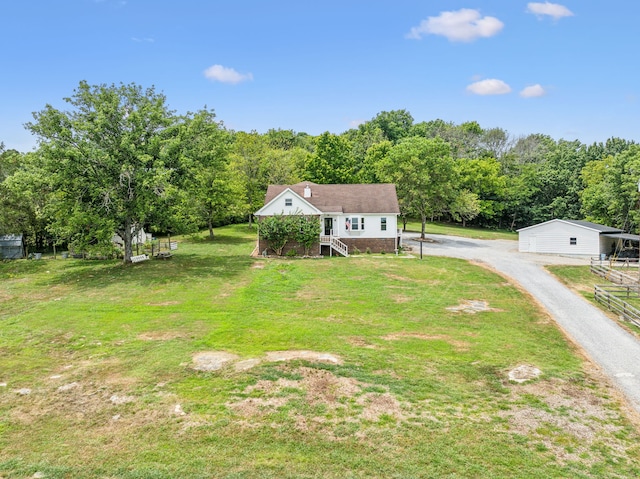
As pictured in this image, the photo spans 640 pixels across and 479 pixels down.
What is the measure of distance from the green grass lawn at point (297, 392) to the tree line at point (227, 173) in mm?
7375

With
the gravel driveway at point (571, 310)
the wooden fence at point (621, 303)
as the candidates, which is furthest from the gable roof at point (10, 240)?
the wooden fence at point (621, 303)

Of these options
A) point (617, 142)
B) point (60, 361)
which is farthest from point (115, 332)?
point (617, 142)

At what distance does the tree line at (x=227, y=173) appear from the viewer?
26.2m

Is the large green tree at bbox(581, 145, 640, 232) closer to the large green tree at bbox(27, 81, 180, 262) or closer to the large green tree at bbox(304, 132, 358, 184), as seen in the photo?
the large green tree at bbox(304, 132, 358, 184)

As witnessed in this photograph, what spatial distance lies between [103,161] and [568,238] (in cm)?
3594

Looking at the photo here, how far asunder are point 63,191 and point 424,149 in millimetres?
32909

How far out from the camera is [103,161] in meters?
26.0

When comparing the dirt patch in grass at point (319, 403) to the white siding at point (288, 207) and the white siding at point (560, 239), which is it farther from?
the white siding at point (560, 239)

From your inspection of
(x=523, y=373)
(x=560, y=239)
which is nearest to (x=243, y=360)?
(x=523, y=373)

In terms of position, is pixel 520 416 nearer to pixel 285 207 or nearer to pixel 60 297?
pixel 60 297

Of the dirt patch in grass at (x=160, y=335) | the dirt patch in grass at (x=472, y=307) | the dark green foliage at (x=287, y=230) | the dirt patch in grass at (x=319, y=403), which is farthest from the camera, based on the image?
the dark green foliage at (x=287, y=230)

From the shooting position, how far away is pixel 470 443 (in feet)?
28.7

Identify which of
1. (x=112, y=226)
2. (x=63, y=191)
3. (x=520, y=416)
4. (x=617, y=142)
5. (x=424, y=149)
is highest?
(x=617, y=142)

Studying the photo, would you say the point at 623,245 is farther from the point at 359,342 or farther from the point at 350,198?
the point at 359,342
